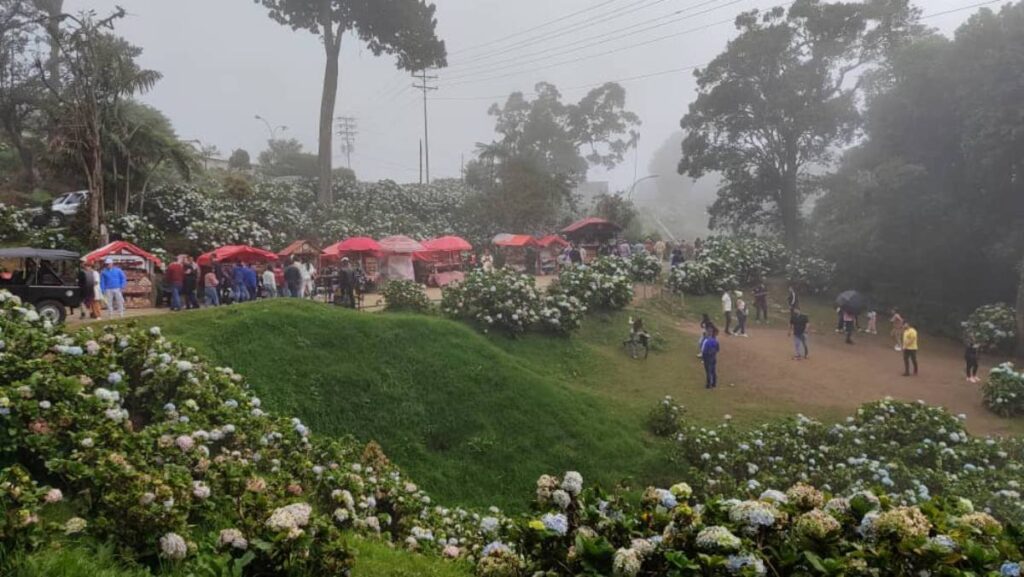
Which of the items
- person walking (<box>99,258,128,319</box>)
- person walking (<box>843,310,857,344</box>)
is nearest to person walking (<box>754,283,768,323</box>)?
person walking (<box>843,310,857,344</box>)

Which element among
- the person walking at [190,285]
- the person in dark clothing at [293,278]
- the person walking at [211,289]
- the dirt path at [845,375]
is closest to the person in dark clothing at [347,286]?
the person in dark clothing at [293,278]

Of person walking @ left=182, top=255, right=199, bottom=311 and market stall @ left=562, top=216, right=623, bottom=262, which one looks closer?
person walking @ left=182, top=255, right=199, bottom=311

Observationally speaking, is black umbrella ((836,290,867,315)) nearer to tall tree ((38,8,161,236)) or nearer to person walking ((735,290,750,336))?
person walking ((735,290,750,336))

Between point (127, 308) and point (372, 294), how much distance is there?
700 centimetres

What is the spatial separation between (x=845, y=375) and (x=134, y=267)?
17543 mm

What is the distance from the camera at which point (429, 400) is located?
1120 cm

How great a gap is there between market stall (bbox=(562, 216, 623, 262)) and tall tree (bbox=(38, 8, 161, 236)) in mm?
17438

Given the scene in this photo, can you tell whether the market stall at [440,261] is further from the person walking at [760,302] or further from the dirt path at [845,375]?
the person walking at [760,302]

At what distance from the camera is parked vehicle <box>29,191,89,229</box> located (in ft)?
72.2

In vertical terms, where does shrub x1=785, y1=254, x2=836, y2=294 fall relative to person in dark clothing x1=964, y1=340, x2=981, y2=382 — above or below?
above

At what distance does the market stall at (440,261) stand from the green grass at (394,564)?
58.8ft

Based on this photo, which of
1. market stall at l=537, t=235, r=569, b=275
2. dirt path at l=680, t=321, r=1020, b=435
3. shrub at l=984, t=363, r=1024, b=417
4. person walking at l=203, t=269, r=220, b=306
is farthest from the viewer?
market stall at l=537, t=235, r=569, b=275

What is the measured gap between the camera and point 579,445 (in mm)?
10914

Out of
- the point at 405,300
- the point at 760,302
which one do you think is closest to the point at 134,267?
the point at 405,300
